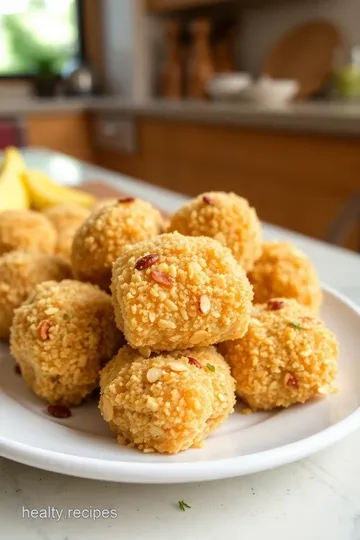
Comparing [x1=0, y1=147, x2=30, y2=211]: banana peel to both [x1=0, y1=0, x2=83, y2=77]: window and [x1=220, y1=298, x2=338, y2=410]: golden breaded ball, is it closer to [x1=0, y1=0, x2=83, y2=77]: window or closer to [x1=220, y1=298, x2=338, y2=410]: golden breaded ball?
[x1=220, y1=298, x2=338, y2=410]: golden breaded ball

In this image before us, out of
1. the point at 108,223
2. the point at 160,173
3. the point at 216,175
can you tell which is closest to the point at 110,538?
the point at 108,223

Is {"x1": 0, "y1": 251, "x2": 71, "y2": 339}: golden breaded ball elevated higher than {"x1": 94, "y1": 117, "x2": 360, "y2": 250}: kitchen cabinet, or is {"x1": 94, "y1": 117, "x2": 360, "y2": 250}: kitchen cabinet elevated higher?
{"x1": 0, "y1": 251, "x2": 71, "y2": 339}: golden breaded ball

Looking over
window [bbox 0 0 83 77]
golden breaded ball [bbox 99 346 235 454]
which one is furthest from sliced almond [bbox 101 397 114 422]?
window [bbox 0 0 83 77]

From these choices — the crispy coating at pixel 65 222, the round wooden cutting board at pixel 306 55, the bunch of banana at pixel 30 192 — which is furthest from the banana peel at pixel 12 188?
the round wooden cutting board at pixel 306 55

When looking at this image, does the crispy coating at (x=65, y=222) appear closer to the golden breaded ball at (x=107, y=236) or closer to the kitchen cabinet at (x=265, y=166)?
the golden breaded ball at (x=107, y=236)

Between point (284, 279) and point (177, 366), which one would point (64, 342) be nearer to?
point (177, 366)

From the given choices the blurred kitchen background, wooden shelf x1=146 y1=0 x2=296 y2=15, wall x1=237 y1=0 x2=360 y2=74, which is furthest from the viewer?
wooden shelf x1=146 y1=0 x2=296 y2=15

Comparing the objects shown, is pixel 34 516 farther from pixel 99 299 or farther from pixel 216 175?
pixel 216 175
